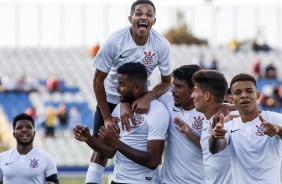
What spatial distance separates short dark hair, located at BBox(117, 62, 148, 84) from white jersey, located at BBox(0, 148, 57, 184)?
122 inches

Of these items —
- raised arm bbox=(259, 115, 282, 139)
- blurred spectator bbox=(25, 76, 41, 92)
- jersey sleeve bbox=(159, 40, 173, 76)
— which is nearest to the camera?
raised arm bbox=(259, 115, 282, 139)

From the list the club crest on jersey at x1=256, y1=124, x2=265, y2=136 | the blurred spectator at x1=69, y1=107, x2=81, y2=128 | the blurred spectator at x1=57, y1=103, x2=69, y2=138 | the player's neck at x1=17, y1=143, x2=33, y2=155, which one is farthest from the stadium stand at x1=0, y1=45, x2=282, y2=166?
the club crest on jersey at x1=256, y1=124, x2=265, y2=136

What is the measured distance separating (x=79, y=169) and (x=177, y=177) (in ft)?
38.7

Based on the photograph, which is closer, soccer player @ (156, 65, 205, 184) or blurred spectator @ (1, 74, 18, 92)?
soccer player @ (156, 65, 205, 184)

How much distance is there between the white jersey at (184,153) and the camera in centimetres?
862

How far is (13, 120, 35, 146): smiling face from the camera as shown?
11.1 m

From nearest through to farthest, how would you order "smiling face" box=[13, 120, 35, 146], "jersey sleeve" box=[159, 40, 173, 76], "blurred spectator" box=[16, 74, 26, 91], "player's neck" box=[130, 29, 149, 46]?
"player's neck" box=[130, 29, 149, 46] < "jersey sleeve" box=[159, 40, 173, 76] < "smiling face" box=[13, 120, 35, 146] < "blurred spectator" box=[16, 74, 26, 91]

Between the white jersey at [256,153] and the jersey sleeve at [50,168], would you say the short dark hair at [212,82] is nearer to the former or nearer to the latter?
the white jersey at [256,153]

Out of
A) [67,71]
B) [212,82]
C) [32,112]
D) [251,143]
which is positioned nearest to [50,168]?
[212,82]

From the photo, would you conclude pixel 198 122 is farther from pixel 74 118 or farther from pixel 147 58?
pixel 74 118

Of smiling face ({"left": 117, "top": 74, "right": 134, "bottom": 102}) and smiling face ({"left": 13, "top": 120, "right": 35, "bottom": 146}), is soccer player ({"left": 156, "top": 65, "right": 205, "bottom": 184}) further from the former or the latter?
smiling face ({"left": 13, "top": 120, "right": 35, "bottom": 146})

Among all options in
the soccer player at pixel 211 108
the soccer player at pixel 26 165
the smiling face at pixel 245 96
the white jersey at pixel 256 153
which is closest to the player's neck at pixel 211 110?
the soccer player at pixel 211 108

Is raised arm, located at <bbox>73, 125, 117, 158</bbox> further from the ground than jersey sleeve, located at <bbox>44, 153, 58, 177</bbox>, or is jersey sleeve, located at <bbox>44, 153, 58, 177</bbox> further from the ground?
raised arm, located at <bbox>73, 125, 117, 158</bbox>

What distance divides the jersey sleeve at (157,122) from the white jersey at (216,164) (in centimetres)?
49
